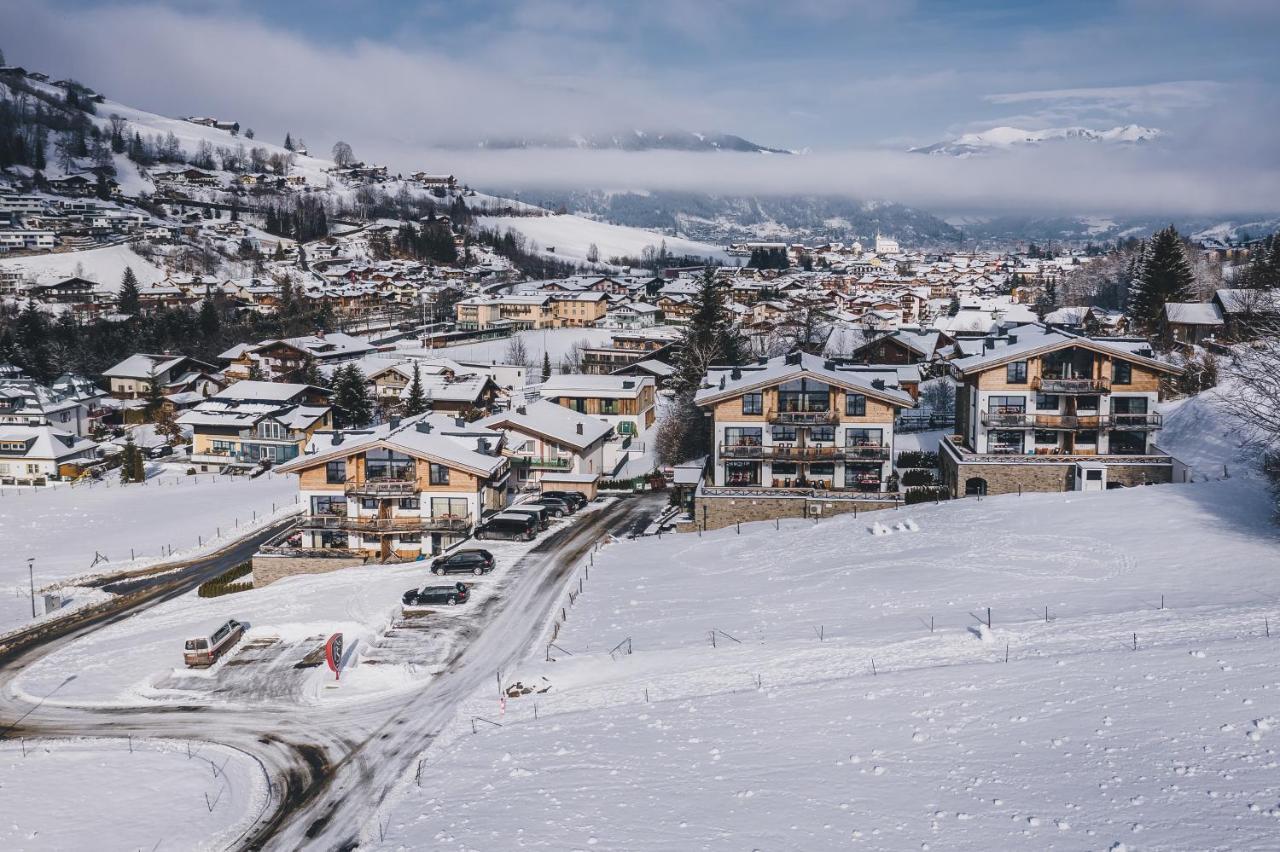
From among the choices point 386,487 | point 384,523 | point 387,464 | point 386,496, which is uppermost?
point 387,464

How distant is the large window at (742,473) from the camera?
4662 centimetres

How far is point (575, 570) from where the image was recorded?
3759cm

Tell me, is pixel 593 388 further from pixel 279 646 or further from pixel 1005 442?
pixel 279 646

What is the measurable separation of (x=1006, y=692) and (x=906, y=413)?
150 feet

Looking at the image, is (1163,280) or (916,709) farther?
(1163,280)

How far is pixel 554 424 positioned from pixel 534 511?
12.1m

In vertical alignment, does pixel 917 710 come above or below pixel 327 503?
below

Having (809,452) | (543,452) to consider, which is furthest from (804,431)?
(543,452)

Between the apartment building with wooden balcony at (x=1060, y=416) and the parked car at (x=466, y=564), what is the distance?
22.2m

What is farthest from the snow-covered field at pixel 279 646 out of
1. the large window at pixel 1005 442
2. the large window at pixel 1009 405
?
the large window at pixel 1009 405

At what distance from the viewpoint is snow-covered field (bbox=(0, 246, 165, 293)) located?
15462cm

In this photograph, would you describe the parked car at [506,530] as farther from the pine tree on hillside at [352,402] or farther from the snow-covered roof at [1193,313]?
the snow-covered roof at [1193,313]

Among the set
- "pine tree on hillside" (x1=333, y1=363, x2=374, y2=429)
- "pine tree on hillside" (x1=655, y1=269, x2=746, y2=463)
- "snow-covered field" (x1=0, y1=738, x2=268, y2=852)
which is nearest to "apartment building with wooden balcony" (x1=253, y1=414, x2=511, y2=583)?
"snow-covered field" (x1=0, y1=738, x2=268, y2=852)

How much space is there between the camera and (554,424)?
55.9 meters
